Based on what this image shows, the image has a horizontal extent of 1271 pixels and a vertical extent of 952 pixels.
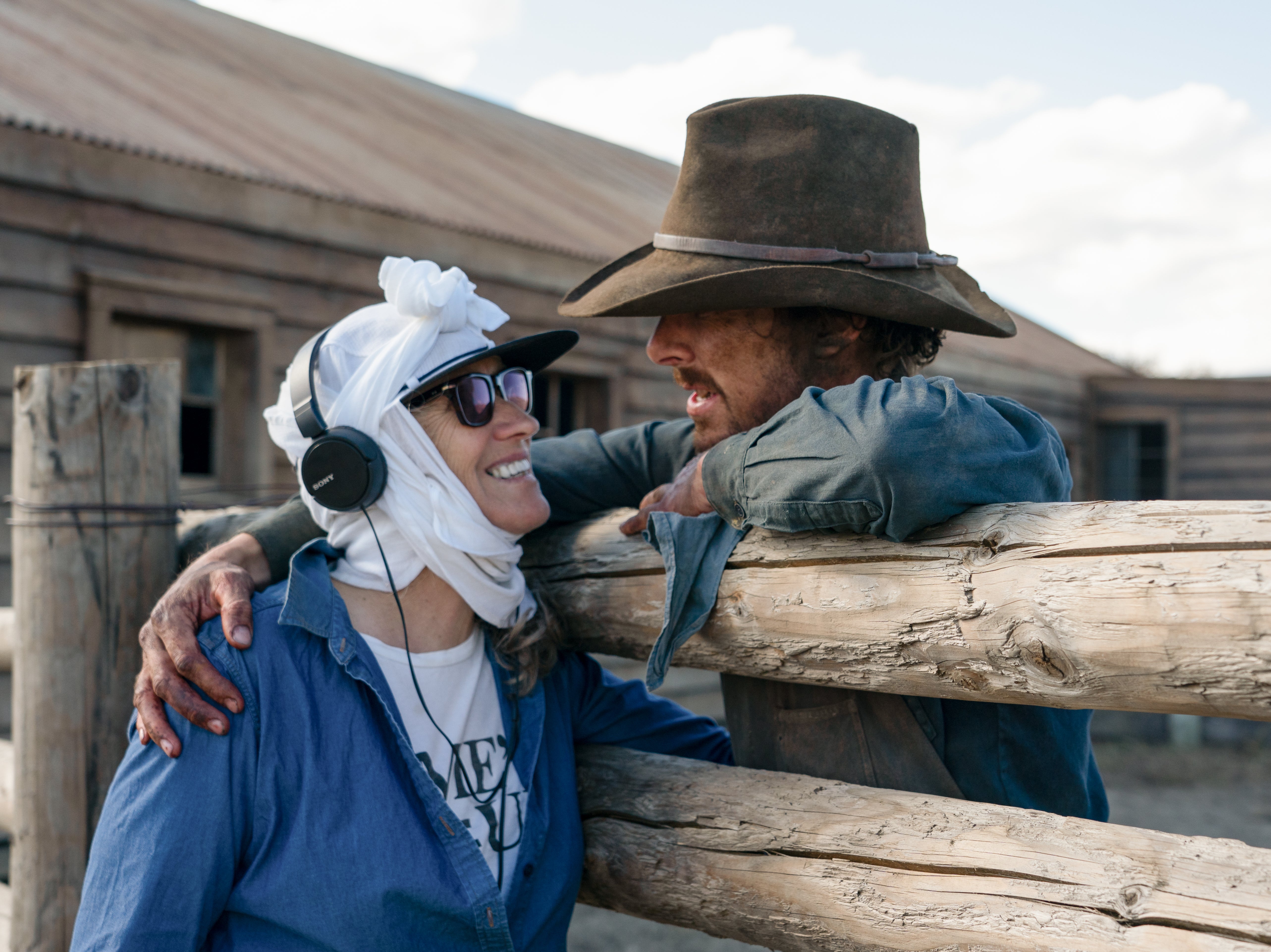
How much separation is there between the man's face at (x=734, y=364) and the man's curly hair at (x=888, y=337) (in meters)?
0.06

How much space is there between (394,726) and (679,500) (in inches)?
25.9

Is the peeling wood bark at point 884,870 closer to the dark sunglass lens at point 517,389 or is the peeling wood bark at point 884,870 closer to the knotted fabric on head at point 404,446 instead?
the knotted fabric on head at point 404,446

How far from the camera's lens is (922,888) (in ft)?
5.43

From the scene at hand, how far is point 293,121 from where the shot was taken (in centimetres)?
731

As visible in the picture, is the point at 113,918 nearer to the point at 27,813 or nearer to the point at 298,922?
the point at 298,922

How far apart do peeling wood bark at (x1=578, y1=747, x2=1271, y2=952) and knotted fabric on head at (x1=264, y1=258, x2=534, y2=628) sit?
528 millimetres

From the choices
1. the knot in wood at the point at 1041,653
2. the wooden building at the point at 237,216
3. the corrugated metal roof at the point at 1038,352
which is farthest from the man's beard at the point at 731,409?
the corrugated metal roof at the point at 1038,352

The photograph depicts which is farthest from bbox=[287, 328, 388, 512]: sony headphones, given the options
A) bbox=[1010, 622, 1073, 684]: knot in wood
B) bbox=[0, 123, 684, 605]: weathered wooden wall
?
bbox=[0, 123, 684, 605]: weathered wooden wall

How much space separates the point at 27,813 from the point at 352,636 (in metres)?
1.00

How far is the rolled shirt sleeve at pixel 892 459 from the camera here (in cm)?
155

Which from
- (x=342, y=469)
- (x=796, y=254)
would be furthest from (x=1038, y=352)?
(x=342, y=469)

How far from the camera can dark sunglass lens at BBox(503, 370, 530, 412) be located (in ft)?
7.09

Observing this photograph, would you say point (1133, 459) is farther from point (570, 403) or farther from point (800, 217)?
point (800, 217)

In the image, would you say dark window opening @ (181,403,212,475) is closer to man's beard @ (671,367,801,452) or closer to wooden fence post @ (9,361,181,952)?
wooden fence post @ (9,361,181,952)
